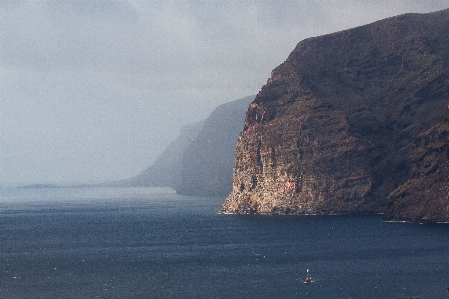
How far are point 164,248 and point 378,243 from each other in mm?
38261

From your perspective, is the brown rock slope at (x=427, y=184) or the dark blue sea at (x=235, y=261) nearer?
the dark blue sea at (x=235, y=261)

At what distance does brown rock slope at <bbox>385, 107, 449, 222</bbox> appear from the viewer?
554 ft

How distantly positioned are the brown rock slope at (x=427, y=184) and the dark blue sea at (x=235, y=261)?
4576 millimetres

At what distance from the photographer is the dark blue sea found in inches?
3910

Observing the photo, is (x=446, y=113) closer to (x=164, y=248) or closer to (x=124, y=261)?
(x=164, y=248)

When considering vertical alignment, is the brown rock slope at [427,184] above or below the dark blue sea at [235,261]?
above

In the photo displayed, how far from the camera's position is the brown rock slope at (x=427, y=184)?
6654 inches

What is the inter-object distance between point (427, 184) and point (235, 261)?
212 ft

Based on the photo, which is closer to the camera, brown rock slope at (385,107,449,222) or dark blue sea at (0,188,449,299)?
dark blue sea at (0,188,449,299)

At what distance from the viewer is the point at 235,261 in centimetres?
12631

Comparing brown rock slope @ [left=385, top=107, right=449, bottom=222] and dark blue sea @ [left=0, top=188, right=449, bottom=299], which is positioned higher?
brown rock slope @ [left=385, top=107, right=449, bottom=222]

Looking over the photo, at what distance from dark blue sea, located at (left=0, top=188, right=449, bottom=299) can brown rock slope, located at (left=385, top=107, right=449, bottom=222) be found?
4576 millimetres

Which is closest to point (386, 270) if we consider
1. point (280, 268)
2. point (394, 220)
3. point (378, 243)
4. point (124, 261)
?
point (280, 268)

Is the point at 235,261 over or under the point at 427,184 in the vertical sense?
under
